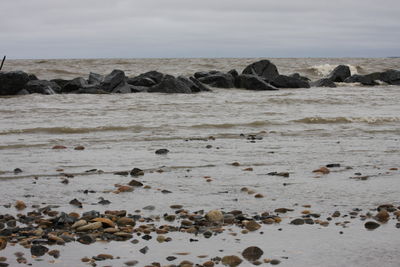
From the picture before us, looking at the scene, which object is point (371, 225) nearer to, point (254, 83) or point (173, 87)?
point (173, 87)

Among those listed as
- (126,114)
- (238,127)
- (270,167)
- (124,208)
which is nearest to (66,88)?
(126,114)

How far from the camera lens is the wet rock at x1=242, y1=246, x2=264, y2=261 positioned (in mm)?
4113

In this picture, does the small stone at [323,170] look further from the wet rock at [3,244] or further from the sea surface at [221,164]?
the wet rock at [3,244]

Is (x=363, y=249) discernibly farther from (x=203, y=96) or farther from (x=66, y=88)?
(x=66, y=88)

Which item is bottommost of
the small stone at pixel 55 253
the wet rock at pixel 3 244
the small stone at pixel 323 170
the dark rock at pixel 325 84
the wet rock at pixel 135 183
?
the dark rock at pixel 325 84

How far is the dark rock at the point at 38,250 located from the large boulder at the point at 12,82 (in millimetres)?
18251

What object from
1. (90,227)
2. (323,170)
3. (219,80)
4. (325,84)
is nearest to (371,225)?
(90,227)

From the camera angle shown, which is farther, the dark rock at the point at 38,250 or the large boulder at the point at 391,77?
the large boulder at the point at 391,77

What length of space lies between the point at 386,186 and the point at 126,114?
9.24 m

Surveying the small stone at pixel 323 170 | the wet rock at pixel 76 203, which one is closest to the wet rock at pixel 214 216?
the wet rock at pixel 76 203

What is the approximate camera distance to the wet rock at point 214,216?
16.8 ft

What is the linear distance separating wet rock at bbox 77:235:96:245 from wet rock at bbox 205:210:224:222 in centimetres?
110

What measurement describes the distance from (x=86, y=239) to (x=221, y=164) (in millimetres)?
3885

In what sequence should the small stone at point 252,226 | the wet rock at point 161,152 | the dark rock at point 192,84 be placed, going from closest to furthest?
the small stone at point 252,226 < the wet rock at point 161,152 < the dark rock at point 192,84
